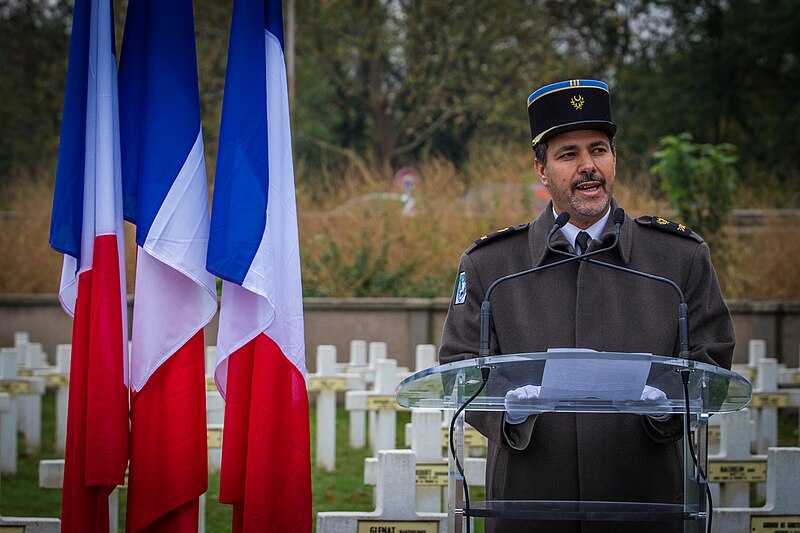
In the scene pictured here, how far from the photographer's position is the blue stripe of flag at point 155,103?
3.64 metres

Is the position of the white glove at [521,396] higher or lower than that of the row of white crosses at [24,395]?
higher

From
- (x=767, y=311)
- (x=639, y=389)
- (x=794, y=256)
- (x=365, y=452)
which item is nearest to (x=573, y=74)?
(x=794, y=256)

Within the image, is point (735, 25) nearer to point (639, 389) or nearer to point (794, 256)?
point (794, 256)

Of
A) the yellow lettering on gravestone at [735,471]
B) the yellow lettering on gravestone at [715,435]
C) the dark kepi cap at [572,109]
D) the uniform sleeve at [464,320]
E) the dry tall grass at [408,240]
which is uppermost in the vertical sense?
the dry tall grass at [408,240]

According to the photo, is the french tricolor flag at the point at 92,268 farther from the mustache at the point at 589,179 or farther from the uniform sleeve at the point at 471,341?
the mustache at the point at 589,179

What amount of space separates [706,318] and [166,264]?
6.14 feet

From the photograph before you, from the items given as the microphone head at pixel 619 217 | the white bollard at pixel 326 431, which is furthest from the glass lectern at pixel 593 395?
the white bollard at pixel 326 431

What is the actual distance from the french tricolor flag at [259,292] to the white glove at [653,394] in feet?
4.83

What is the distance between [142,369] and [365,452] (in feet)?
14.7

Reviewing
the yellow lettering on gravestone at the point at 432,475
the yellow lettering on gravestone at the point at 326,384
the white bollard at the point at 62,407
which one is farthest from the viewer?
the white bollard at the point at 62,407

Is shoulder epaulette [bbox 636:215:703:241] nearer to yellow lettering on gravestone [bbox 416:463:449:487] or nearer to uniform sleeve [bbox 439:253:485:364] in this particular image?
uniform sleeve [bbox 439:253:485:364]

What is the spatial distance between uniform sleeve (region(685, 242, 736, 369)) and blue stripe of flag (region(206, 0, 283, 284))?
1518 mm

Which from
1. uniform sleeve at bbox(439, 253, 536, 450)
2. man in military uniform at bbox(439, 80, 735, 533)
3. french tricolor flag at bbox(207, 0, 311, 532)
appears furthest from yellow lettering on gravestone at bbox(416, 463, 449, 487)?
uniform sleeve at bbox(439, 253, 536, 450)

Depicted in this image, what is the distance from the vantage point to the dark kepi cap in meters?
3.07
